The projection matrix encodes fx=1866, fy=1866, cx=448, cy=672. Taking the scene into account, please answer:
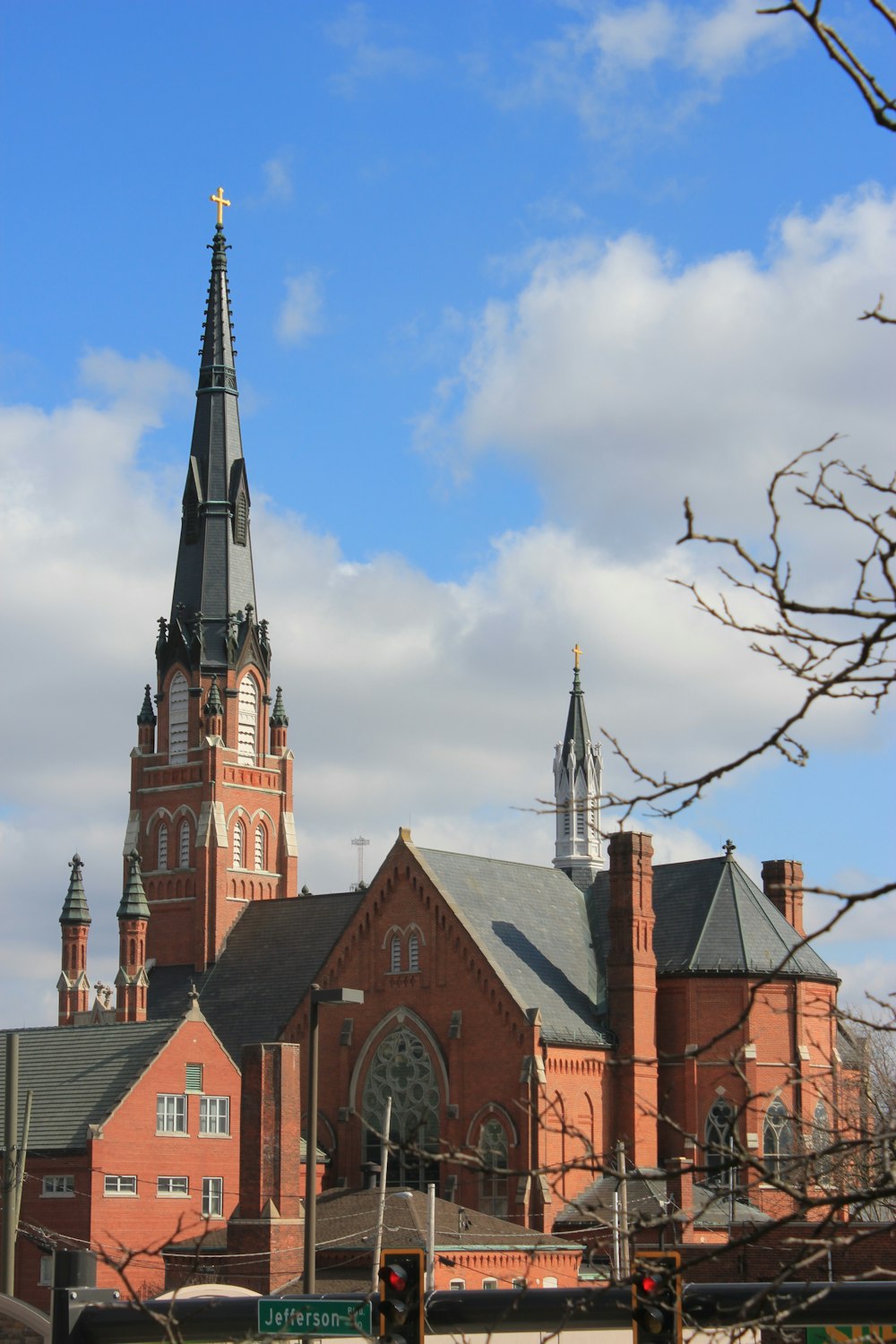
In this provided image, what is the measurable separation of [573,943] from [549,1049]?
845 cm

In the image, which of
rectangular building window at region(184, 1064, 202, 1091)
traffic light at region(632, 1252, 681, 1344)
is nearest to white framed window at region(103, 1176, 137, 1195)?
rectangular building window at region(184, 1064, 202, 1091)

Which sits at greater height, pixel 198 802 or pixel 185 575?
pixel 185 575

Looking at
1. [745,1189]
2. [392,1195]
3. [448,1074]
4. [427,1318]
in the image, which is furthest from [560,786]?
[745,1189]

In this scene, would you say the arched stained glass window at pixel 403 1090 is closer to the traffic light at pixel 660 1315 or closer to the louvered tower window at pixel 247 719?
the louvered tower window at pixel 247 719

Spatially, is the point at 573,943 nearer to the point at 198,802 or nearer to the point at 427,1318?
the point at 198,802

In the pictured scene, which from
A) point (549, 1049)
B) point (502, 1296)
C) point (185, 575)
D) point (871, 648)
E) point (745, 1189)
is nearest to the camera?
point (871, 648)

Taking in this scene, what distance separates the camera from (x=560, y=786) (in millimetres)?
91250

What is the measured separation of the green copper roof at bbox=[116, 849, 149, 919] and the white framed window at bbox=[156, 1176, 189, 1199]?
24.1 m

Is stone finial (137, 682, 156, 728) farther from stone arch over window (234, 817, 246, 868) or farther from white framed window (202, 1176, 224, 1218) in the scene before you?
white framed window (202, 1176, 224, 1218)

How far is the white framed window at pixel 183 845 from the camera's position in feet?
285

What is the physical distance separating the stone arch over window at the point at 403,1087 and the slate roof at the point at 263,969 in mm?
5756

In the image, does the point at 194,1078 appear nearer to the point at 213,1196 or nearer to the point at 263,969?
the point at 213,1196

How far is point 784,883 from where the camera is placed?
70.4m

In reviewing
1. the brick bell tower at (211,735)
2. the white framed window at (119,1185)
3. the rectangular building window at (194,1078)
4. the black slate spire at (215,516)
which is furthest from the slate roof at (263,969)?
the black slate spire at (215,516)
